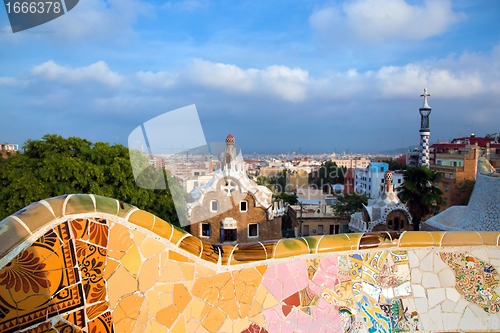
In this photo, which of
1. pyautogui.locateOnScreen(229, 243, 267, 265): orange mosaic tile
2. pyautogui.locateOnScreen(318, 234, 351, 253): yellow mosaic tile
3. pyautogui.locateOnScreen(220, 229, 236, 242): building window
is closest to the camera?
pyautogui.locateOnScreen(229, 243, 267, 265): orange mosaic tile

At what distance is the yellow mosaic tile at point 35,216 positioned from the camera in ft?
8.05

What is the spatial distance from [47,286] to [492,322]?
4296 mm

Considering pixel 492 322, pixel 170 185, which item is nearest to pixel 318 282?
pixel 492 322

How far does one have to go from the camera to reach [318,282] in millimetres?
3160

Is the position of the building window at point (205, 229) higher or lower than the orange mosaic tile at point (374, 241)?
lower

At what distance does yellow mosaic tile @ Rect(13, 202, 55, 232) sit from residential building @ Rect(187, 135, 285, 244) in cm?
1231

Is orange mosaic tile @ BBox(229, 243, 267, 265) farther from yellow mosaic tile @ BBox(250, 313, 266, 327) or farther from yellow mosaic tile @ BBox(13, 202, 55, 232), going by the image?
yellow mosaic tile @ BBox(13, 202, 55, 232)

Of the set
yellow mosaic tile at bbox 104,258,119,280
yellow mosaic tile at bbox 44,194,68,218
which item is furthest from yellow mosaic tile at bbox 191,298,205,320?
yellow mosaic tile at bbox 44,194,68,218

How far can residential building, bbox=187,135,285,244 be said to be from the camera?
49.3 ft

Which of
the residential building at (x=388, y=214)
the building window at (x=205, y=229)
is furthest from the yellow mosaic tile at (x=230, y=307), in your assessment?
the residential building at (x=388, y=214)

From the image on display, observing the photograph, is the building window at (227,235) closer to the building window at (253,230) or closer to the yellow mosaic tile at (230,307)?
the building window at (253,230)

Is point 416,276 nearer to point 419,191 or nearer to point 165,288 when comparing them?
point 165,288

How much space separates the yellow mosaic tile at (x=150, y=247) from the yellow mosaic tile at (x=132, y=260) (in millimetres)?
56

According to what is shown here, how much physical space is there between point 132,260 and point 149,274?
20 centimetres
